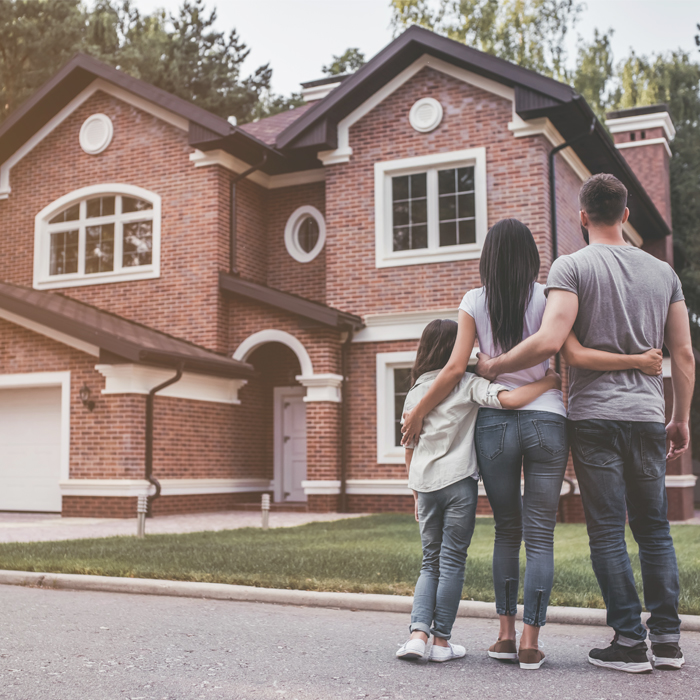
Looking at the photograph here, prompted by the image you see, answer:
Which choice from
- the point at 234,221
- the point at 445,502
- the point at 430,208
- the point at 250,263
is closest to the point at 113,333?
the point at 234,221

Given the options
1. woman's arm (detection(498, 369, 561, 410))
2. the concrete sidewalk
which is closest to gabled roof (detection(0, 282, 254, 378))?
the concrete sidewalk

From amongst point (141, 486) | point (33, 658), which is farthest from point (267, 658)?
point (141, 486)

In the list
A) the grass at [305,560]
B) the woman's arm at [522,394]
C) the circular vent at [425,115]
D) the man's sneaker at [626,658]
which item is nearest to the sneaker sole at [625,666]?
the man's sneaker at [626,658]

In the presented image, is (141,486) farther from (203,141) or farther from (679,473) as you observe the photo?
(679,473)

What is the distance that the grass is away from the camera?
636 cm

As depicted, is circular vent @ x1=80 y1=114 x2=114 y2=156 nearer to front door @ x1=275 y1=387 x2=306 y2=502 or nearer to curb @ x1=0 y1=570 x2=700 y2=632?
front door @ x1=275 y1=387 x2=306 y2=502

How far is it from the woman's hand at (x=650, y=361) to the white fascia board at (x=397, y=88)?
37.3 feet

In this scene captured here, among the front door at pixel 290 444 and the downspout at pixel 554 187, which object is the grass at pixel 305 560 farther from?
the front door at pixel 290 444

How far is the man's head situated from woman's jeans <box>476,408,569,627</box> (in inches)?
36.9

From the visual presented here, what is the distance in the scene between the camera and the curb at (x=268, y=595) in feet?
17.9

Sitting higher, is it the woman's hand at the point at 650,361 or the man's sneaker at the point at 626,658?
the woman's hand at the point at 650,361

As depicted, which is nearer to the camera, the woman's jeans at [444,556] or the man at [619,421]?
the man at [619,421]

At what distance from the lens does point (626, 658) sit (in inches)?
155

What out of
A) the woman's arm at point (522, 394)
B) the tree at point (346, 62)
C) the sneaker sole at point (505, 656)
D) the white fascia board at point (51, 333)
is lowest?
the sneaker sole at point (505, 656)
